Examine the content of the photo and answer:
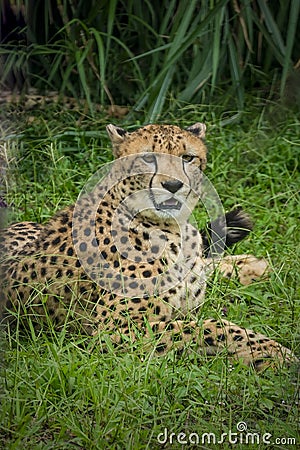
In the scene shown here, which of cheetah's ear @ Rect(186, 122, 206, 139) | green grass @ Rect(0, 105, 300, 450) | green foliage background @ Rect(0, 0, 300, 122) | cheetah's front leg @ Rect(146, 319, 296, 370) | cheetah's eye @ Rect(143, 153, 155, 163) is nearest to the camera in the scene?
green grass @ Rect(0, 105, 300, 450)

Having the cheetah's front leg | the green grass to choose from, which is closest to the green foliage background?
the green grass

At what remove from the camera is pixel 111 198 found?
346cm

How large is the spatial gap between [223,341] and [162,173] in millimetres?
622

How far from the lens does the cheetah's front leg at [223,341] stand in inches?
124

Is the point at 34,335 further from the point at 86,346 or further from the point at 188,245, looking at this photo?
the point at 188,245

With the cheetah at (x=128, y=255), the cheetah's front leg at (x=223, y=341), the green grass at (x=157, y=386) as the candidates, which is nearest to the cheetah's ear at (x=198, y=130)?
the cheetah at (x=128, y=255)

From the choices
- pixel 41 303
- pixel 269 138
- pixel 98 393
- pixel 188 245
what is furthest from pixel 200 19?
pixel 98 393

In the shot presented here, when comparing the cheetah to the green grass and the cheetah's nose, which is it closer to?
the cheetah's nose

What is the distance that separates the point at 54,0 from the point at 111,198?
7.50 ft

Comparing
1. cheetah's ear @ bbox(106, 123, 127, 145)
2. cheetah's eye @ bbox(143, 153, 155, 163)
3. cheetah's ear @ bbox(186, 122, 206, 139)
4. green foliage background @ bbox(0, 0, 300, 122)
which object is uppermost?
cheetah's ear @ bbox(106, 123, 127, 145)

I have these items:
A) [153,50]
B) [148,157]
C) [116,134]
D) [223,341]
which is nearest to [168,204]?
[148,157]

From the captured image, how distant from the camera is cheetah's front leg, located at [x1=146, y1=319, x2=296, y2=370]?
3145mm

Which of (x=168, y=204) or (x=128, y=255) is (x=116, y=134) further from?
(x=128, y=255)

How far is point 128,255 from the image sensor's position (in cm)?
342
